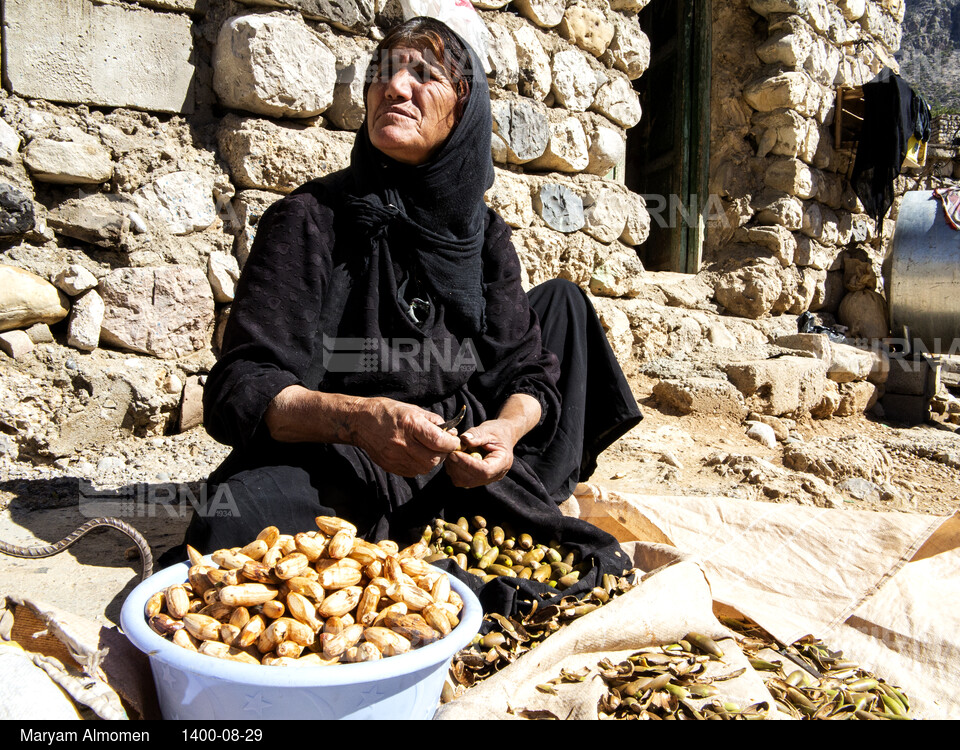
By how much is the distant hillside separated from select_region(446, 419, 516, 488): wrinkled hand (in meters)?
20.7

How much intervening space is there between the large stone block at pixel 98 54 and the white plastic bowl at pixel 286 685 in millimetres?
2195

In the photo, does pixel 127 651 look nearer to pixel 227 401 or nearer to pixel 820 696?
pixel 227 401

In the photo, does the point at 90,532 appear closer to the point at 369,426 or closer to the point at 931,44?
the point at 369,426

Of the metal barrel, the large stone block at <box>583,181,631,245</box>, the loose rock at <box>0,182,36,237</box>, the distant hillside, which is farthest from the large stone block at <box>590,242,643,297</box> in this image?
the distant hillside

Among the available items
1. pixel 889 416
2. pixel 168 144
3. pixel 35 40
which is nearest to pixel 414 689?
pixel 168 144

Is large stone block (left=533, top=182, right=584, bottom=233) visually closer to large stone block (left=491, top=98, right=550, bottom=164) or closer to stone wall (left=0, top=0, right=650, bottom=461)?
large stone block (left=491, top=98, right=550, bottom=164)

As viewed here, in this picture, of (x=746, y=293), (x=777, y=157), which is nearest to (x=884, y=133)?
(x=777, y=157)

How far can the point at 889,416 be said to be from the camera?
536 cm

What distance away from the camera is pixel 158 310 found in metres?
2.65

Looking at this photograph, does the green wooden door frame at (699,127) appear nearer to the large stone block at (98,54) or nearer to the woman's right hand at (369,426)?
the large stone block at (98,54)

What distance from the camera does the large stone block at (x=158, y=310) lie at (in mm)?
2570

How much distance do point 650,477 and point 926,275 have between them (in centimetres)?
435
